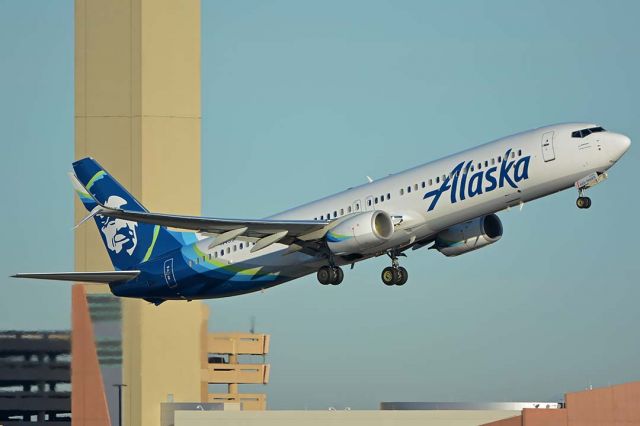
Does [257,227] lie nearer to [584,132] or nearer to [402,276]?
[402,276]

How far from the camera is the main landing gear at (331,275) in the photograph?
7044cm

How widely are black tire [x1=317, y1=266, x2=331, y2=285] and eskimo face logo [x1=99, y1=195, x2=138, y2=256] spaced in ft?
38.1

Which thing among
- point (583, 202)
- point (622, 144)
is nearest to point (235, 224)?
point (583, 202)

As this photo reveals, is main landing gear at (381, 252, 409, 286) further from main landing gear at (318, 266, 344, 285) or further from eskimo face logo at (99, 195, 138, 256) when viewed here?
eskimo face logo at (99, 195, 138, 256)

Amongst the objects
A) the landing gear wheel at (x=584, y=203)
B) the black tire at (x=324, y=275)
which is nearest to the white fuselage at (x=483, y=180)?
the landing gear wheel at (x=584, y=203)

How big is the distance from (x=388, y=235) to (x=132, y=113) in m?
51.8

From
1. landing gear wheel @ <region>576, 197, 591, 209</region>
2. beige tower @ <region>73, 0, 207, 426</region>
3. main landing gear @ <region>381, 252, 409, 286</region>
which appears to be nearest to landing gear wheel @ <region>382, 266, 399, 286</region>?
main landing gear @ <region>381, 252, 409, 286</region>

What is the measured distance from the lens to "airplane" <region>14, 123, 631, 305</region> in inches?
2601

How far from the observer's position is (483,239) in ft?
236

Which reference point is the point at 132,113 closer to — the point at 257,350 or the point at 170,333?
the point at 170,333

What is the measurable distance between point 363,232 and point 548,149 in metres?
7.86

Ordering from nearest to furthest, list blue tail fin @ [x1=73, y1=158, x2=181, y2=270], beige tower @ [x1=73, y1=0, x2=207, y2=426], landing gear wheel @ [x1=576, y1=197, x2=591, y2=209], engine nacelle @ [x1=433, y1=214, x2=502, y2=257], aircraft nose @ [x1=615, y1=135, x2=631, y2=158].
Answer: aircraft nose @ [x1=615, y1=135, x2=631, y2=158]
landing gear wheel @ [x1=576, y1=197, x2=591, y2=209]
engine nacelle @ [x1=433, y1=214, x2=502, y2=257]
blue tail fin @ [x1=73, y1=158, x2=181, y2=270]
beige tower @ [x1=73, y1=0, x2=207, y2=426]

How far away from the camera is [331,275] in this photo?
231 ft

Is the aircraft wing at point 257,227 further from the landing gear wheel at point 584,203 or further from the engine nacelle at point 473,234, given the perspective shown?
the landing gear wheel at point 584,203
